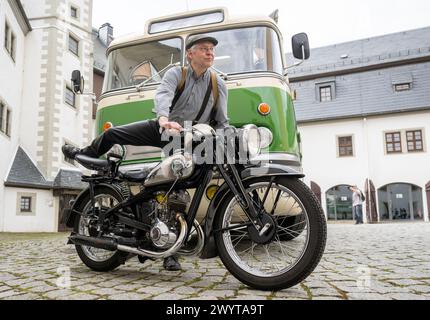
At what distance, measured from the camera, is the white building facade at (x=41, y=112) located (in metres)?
16.8

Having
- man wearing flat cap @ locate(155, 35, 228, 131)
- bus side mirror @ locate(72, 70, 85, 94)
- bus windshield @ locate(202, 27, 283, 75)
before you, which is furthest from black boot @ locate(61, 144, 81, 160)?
bus windshield @ locate(202, 27, 283, 75)

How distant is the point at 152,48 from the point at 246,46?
A: 1.33 m

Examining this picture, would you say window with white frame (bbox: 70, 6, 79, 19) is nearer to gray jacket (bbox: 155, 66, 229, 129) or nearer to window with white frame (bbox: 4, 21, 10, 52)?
window with white frame (bbox: 4, 21, 10, 52)

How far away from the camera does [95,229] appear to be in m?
3.55

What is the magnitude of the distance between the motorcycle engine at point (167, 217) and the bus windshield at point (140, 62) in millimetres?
2523

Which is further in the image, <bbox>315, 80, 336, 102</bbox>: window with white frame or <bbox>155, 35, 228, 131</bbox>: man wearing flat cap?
<bbox>315, 80, 336, 102</bbox>: window with white frame

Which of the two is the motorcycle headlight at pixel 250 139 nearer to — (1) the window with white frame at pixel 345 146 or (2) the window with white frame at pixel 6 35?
(2) the window with white frame at pixel 6 35

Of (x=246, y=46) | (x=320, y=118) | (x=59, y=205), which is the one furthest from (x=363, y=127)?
(x=246, y=46)

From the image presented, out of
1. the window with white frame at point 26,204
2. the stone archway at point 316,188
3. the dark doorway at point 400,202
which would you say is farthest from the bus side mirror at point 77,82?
the dark doorway at point 400,202

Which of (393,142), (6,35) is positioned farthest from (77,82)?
(393,142)

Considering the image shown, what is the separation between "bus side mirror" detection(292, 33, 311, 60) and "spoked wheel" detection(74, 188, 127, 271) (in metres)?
2.94

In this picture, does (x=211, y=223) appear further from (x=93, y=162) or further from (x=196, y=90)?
Result: (x=93, y=162)

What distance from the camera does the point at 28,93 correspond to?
19.2m

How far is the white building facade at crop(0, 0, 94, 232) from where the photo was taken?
16766 mm
